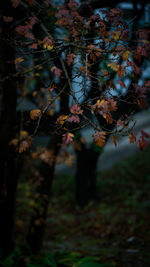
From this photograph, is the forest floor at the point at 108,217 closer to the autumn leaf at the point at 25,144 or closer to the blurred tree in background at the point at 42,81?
the blurred tree in background at the point at 42,81

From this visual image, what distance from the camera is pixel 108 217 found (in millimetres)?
7672

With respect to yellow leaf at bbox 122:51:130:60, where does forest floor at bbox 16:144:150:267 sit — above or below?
below

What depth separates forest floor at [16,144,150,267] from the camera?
16.6 ft

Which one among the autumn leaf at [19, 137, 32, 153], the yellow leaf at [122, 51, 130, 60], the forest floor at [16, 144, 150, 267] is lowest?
the forest floor at [16, 144, 150, 267]

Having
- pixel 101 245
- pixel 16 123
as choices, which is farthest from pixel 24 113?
pixel 101 245

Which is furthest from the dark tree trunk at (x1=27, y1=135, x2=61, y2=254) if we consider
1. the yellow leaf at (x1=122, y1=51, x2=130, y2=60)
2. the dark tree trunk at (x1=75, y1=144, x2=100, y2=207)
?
the dark tree trunk at (x1=75, y1=144, x2=100, y2=207)

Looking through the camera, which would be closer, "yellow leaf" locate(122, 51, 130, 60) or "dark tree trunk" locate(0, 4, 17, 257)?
"yellow leaf" locate(122, 51, 130, 60)

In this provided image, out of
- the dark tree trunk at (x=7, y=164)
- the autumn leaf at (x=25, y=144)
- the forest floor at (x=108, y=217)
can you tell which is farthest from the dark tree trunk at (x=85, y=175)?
the autumn leaf at (x=25, y=144)

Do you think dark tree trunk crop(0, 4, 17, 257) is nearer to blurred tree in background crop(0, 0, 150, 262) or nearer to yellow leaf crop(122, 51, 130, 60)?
blurred tree in background crop(0, 0, 150, 262)

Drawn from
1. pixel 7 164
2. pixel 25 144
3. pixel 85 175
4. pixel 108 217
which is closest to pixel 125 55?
pixel 25 144

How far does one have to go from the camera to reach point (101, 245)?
18.8 ft

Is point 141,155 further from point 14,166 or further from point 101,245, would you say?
point 14,166

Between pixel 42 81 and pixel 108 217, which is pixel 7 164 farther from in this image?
pixel 108 217

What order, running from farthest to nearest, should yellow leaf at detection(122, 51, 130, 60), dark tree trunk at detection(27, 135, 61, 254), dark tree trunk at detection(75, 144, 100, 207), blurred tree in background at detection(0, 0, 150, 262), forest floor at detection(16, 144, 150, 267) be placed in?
dark tree trunk at detection(75, 144, 100, 207) → forest floor at detection(16, 144, 150, 267) → dark tree trunk at detection(27, 135, 61, 254) → blurred tree in background at detection(0, 0, 150, 262) → yellow leaf at detection(122, 51, 130, 60)
